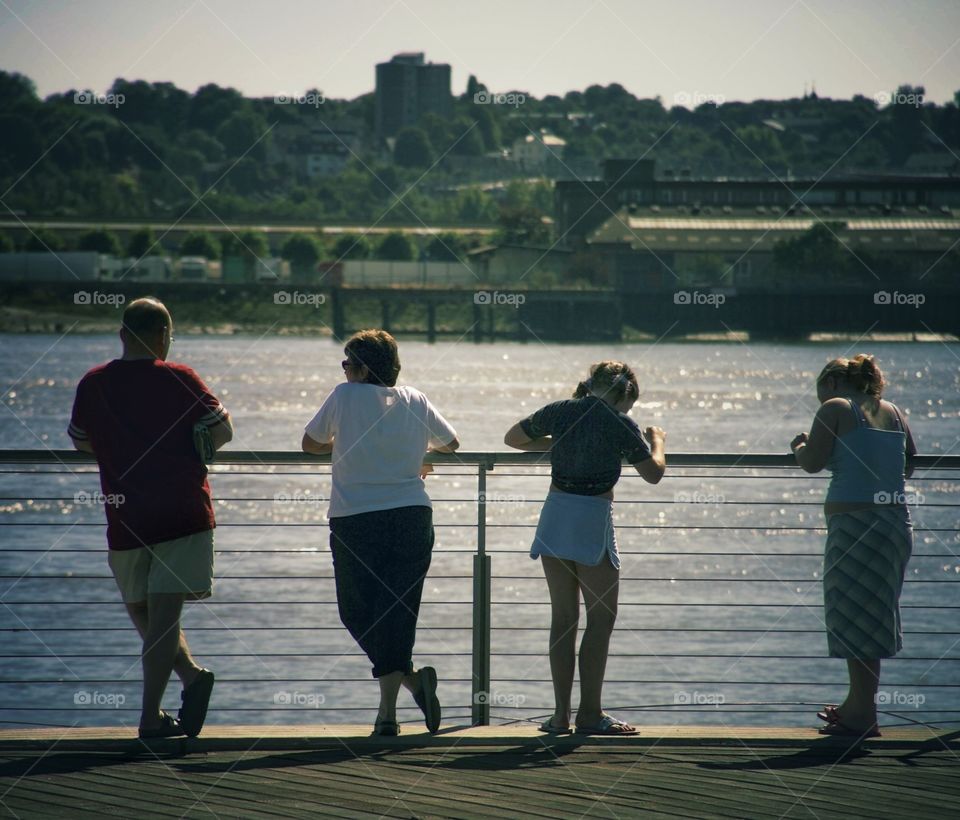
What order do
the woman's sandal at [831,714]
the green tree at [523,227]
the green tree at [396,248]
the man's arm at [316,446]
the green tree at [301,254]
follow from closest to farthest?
the man's arm at [316,446]
the woman's sandal at [831,714]
the green tree at [523,227]
the green tree at [301,254]
the green tree at [396,248]

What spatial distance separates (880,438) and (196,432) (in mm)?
2410

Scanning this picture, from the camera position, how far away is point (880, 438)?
16.4 feet

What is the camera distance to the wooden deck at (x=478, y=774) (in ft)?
13.3

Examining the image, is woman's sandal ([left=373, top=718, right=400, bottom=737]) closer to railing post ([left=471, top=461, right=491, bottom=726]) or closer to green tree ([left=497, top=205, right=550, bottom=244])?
railing post ([left=471, top=461, right=491, bottom=726])

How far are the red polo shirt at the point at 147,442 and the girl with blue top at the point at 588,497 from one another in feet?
3.66

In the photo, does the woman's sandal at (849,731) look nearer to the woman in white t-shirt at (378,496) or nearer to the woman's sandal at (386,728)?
the woman in white t-shirt at (378,496)

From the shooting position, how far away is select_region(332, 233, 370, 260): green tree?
124m

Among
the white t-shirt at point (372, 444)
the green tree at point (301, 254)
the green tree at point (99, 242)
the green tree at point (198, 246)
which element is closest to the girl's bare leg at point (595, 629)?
the white t-shirt at point (372, 444)

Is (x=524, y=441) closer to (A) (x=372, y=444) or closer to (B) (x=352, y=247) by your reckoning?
(A) (x=372, y=444)

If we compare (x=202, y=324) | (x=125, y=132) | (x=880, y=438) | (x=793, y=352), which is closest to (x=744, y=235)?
(x=793, y=352)

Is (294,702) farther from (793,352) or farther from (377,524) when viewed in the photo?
(793,352)

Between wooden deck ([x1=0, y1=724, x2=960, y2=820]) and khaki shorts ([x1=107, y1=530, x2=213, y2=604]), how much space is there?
0.52 m

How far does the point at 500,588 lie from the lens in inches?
838

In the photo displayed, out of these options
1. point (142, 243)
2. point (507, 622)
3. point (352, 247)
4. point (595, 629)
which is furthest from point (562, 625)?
point (142, 243)
